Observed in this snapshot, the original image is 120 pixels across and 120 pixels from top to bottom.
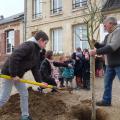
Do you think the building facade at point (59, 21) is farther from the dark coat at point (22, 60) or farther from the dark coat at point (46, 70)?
the dark coat at point (22, 60)

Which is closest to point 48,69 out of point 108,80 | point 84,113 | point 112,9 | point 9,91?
point 108,80

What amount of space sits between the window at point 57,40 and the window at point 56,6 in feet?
4.66

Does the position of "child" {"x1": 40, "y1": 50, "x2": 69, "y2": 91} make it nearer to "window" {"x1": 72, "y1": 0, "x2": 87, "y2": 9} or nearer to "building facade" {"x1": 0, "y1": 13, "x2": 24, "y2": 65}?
"window" {"x1": 72, "y1": 0, "x2": 87, "y2": 9}

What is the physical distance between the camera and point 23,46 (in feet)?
24.7

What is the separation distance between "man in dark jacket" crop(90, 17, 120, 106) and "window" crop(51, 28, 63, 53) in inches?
771

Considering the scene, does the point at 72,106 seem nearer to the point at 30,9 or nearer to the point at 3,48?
the point at 30,9

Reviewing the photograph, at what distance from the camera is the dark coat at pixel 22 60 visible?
7402 millimetres

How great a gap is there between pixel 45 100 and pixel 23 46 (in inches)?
99.1

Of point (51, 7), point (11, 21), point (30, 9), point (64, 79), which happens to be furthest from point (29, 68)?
point (11, 21)

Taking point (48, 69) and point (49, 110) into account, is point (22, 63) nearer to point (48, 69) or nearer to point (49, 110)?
point (49, 110)

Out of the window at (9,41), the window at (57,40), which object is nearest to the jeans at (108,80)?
the window at (57,40)

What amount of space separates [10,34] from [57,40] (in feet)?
25.7

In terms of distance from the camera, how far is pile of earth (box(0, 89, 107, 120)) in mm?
8664

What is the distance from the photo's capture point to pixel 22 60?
7.58 meters
